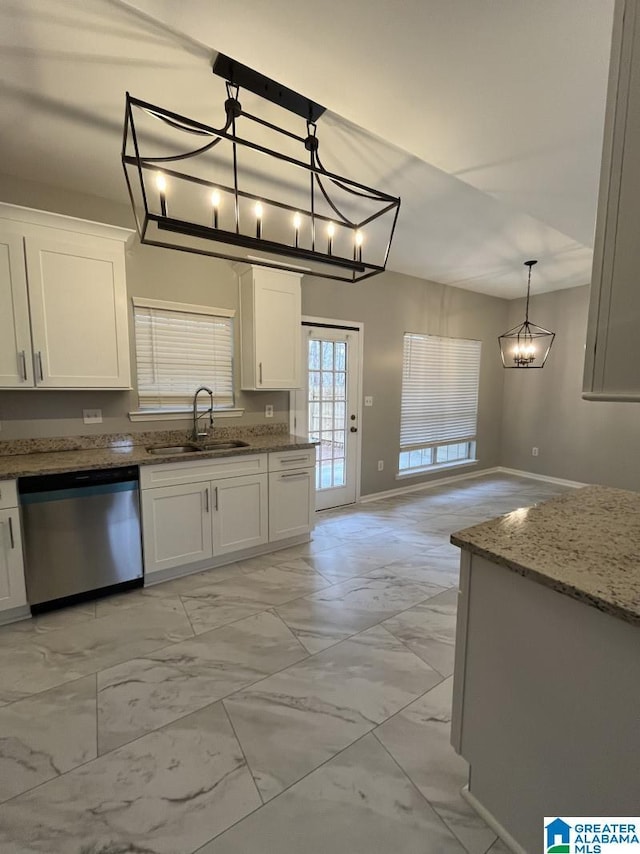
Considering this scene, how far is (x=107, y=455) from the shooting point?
8.82 ft

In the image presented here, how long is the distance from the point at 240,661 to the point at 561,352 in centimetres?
561

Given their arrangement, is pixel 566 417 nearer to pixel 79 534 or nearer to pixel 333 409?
pixel 333 409

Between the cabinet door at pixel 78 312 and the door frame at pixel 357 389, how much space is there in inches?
64.7

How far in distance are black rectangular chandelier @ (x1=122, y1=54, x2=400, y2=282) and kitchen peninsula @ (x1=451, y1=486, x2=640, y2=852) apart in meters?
1.50

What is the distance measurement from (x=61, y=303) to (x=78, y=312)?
0.34 feet

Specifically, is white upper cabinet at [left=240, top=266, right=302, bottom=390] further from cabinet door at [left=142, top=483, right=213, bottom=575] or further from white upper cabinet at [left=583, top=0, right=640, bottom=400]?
white upper cabinet at [left=583, top=0, right=640, bottom=400]

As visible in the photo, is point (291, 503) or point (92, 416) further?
point (291, 503)

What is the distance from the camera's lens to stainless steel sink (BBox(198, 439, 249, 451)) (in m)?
3.14

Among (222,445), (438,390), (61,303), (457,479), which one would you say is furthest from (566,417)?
(61,303)

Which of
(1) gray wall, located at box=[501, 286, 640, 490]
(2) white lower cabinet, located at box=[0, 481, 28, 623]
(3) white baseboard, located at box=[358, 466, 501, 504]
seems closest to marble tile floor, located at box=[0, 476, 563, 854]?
(2) white lower cabinet, located at box=[0, 481, 28, 623]

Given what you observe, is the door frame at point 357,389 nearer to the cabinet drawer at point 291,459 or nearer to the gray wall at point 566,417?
the cabinet drawer at point 291,459

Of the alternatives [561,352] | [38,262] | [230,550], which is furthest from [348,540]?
[561,352]

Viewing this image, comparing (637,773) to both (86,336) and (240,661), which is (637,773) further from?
(86,336)

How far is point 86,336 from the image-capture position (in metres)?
2.60
